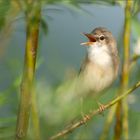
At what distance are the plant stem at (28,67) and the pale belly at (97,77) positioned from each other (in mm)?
1041

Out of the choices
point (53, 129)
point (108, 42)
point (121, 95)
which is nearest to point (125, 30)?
point (121, 95)

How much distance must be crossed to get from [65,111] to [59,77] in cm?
11

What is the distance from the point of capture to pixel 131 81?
2.49 feet

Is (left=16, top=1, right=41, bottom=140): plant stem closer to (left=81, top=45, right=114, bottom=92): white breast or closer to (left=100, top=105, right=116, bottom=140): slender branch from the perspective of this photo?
(left=100, top=105, right=116, bottom=140): slender branch

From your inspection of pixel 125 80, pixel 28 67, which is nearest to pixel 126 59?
pixel 125 80

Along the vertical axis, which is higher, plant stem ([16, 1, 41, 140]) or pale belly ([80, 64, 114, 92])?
plant stem ([16, 1, 41, 140])

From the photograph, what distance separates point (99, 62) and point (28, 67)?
1.26 meters

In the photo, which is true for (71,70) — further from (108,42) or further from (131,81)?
(108,42)

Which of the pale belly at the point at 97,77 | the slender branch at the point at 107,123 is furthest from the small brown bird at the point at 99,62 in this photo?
the slender branch at the point at 107,123

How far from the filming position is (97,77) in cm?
179

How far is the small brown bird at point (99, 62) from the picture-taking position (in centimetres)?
171

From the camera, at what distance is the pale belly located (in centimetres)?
171

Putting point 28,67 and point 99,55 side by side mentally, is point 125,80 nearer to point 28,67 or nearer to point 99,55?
point 28,67

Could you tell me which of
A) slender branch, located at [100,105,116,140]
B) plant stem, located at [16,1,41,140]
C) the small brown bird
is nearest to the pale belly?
the small brown bird
